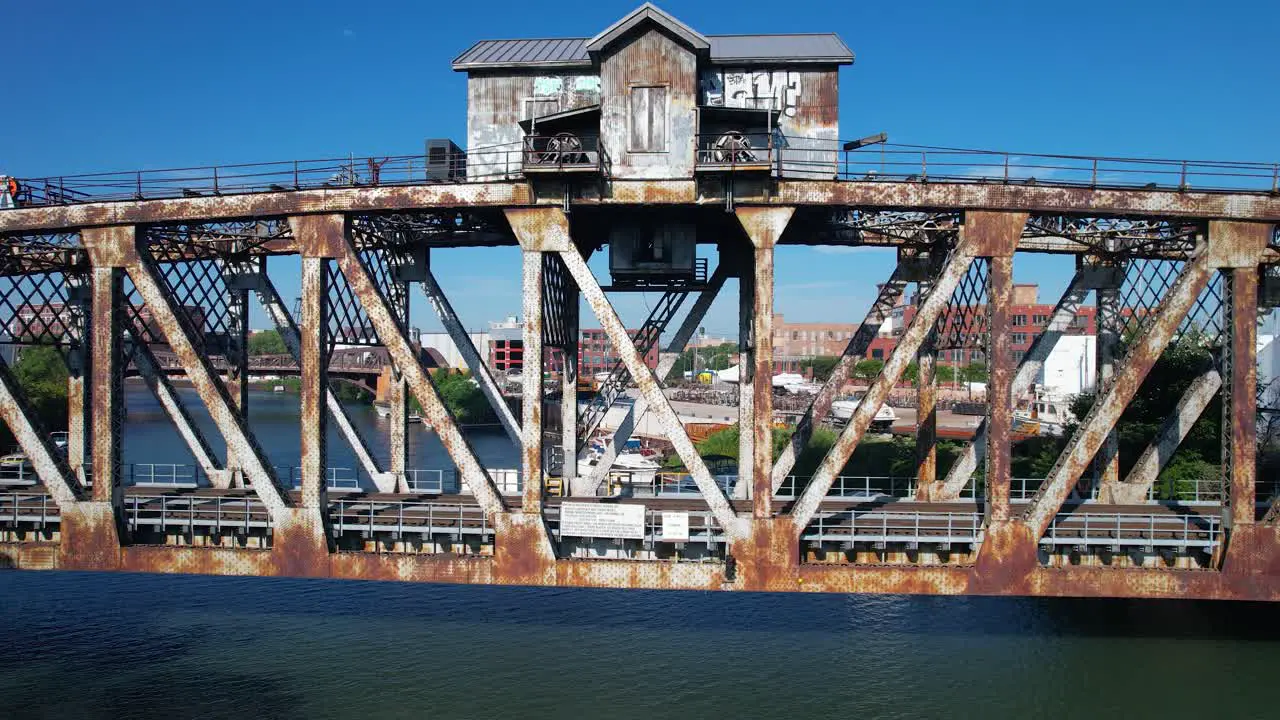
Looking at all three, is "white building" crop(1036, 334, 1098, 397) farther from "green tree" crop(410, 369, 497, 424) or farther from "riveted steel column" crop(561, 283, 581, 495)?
"riveted steel column" crop(561, 283, 581, 495)

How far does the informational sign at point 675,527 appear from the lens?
17281mm

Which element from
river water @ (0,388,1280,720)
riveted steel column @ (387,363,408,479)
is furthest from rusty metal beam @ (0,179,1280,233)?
river water @ (0,388,1280,720)

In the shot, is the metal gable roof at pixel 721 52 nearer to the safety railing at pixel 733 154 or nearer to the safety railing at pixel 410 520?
Answer: the safety railing at pixel 733 154

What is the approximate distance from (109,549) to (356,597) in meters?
11.8

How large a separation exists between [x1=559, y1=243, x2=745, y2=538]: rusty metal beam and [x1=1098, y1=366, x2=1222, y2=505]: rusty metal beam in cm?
1133

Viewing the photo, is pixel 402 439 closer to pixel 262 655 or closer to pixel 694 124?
pixel 262 655

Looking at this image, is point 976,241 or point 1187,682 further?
point 1187,682

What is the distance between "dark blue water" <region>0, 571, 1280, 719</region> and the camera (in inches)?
797

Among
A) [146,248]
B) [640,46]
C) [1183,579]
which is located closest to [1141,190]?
[1183,579]

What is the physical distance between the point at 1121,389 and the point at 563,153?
12.3 metres

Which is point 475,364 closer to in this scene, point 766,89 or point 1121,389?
point 766,89

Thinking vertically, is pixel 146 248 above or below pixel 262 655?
above

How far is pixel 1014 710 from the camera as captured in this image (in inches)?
789

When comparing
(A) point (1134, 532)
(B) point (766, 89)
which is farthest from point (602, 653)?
(B) point (766, 89)
